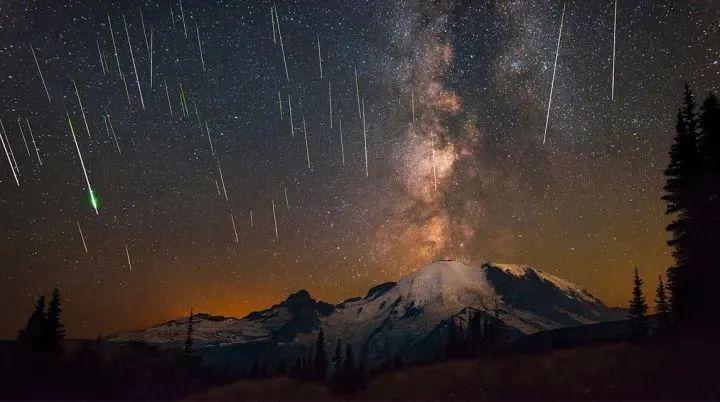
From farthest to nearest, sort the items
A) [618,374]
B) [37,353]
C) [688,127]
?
[37,353] → [688,127] → [618,374]

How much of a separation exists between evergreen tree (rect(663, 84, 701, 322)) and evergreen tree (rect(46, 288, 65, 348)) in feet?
176

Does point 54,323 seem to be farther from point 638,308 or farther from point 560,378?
point 638,308

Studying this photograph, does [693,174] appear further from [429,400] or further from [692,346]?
[429,400]

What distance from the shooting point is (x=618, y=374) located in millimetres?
17344

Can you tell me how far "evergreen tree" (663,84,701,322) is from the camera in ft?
82.1

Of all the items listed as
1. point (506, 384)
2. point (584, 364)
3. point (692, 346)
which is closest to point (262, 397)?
point (506, 384)

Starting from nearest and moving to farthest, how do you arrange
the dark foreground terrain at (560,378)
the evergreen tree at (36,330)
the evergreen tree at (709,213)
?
the dark foreground terrain at (560,378) → the evergreen tree at (709,213) → the evergreen tree at (36,330)

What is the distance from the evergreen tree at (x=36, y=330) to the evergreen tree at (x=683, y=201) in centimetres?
5386

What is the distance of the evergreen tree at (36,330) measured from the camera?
4853 centimetres

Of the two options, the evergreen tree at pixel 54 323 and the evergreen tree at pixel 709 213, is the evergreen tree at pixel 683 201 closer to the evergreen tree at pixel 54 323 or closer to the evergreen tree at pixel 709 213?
the evergreen tree at pixel 709 213

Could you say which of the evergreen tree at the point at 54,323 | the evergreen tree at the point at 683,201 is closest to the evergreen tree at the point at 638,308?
the evergreen tree at the point at 683,201

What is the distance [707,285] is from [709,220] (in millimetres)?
3307

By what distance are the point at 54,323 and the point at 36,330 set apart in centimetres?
240

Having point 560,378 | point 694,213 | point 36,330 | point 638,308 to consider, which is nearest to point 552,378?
point 560,378
